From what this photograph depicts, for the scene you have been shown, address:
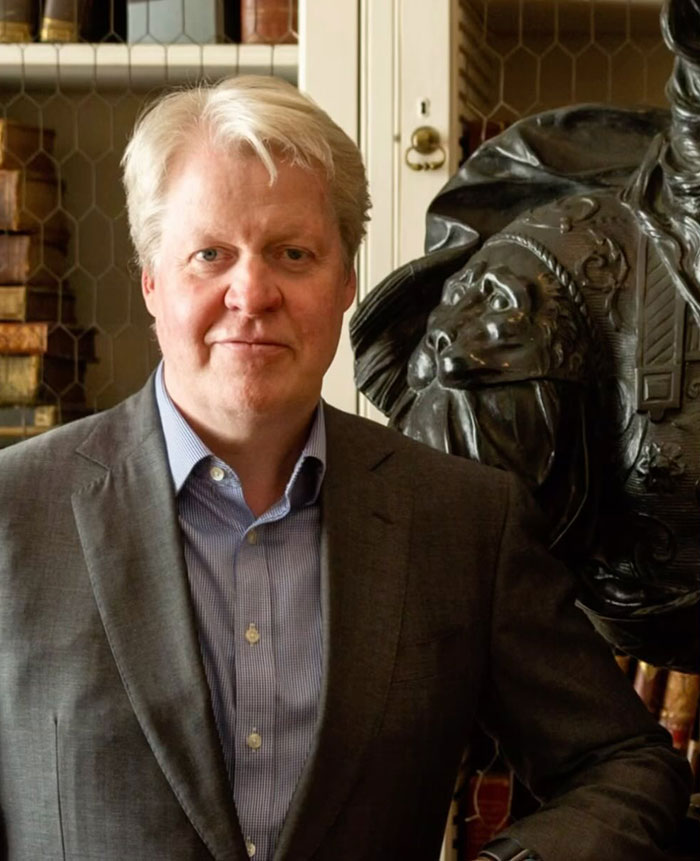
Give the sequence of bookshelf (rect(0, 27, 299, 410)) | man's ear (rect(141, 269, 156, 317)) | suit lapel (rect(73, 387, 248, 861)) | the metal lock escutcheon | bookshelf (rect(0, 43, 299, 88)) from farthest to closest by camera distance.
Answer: bookshelf (rect(0, 27, 299, 410)) → bookshelf (rect(0, 43, 299, 88)) → the metal lock escutcheon → man's ear (rect(141, 269, 156, 317)) → suit lapel (rect(73, 387, 248, 861))

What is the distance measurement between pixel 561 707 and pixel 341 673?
0.59ft

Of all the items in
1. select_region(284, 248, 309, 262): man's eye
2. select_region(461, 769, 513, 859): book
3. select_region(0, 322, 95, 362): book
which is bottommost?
select_region(461, 769, 513, 859): book

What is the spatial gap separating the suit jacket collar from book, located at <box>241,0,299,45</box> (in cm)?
110

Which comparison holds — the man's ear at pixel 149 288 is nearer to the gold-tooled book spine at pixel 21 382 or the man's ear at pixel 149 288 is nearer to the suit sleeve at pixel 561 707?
the suit sleeve at pixel 561 707

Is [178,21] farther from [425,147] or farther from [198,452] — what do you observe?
[198,452]

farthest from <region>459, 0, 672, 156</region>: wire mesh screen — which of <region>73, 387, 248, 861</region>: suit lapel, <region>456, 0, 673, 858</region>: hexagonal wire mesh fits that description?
<region>73, 387, 248, 861</region>: suit lapel

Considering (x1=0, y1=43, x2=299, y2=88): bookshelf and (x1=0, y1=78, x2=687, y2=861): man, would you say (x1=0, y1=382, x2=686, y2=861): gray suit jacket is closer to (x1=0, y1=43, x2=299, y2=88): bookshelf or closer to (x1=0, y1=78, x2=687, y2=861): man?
(x1=0, y1=78, x2=687, y2=861): man

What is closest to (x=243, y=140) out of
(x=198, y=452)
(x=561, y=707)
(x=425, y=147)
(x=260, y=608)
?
(x=198, y=452)

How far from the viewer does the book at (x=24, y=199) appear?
2.15 metres

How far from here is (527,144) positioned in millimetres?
1298

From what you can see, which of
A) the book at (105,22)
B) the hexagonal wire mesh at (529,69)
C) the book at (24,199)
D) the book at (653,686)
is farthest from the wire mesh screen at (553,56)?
the book at (653,686)

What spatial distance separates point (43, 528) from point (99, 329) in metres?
1.20

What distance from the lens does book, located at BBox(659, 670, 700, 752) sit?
1975 millimetres

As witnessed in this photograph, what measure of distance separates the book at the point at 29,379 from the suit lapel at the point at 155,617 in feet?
3.63
